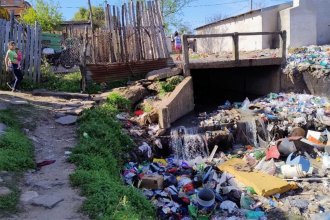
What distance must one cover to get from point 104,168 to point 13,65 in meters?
5.20

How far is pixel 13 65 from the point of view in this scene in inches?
372

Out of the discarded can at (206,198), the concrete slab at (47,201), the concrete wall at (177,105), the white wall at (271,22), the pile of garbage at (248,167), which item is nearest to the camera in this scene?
the concrete slab at (47,201)

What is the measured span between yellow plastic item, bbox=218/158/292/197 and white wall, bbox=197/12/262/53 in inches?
515

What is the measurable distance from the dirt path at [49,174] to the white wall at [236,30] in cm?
1394

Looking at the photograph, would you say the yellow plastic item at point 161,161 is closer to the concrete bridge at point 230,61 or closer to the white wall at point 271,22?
the concrete bridge at point 230,61

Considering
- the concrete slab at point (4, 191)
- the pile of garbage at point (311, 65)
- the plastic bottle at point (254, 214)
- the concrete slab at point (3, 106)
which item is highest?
the pile of garbage at point (311, 65)

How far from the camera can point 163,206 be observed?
5.59 m

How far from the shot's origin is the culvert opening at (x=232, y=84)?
12797 millimetres

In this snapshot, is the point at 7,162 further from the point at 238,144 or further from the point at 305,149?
the point at 305,149

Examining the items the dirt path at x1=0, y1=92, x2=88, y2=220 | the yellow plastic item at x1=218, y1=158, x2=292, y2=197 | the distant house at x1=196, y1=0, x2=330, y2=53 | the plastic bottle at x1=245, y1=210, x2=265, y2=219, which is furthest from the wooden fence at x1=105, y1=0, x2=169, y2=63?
the distant house at x1=196, y1=0, x2=330, y2=53

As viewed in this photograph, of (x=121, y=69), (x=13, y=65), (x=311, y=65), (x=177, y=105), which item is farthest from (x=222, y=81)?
(x=13, y=65)

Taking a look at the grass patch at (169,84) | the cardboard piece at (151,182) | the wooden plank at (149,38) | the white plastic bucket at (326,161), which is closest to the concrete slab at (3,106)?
the cardboard piece at (151,182)

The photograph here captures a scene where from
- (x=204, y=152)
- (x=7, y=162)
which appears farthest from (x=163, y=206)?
(x=204, y=152)

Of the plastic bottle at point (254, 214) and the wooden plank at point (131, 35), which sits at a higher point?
the wooden plank at point (131, 35)
